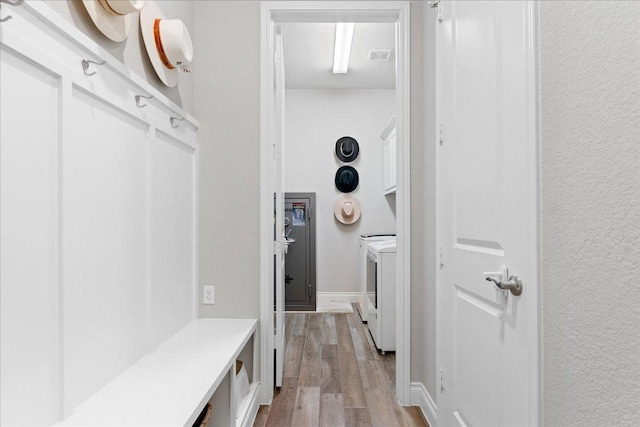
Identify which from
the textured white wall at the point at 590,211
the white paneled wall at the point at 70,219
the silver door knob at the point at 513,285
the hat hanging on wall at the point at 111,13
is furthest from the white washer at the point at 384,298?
the hat hanging on wall at the point at 111,13

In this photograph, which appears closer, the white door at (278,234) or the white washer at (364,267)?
the white door at (278,234)

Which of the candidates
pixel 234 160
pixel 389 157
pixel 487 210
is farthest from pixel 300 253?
pixel 487 210

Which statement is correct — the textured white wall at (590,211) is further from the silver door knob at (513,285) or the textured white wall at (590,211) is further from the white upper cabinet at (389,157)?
the white upper cabinet at (389,157)

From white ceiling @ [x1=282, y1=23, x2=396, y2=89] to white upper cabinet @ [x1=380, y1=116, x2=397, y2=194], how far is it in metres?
0.66

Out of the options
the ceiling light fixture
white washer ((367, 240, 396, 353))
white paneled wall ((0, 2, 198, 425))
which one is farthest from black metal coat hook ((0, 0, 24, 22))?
white washer ((367, 240, 396, 353))

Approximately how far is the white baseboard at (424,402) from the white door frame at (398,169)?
0.14ft

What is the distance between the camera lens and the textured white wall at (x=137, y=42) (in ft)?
4.17

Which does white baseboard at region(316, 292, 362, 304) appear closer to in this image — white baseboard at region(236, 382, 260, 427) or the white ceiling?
the white ceiling

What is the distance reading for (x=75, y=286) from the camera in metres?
1.24

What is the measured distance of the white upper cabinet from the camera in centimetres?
462

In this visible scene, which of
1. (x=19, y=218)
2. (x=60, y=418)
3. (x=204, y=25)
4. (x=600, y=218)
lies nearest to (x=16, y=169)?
(x=19, y=218)

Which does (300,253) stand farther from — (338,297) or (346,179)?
(346,179)

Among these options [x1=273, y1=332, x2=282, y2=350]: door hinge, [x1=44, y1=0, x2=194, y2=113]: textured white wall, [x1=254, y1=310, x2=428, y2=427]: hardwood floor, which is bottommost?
[x1=254, y1=310, x2=428, y2=427]: hardwood floor

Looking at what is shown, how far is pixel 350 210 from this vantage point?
18.0 ft
